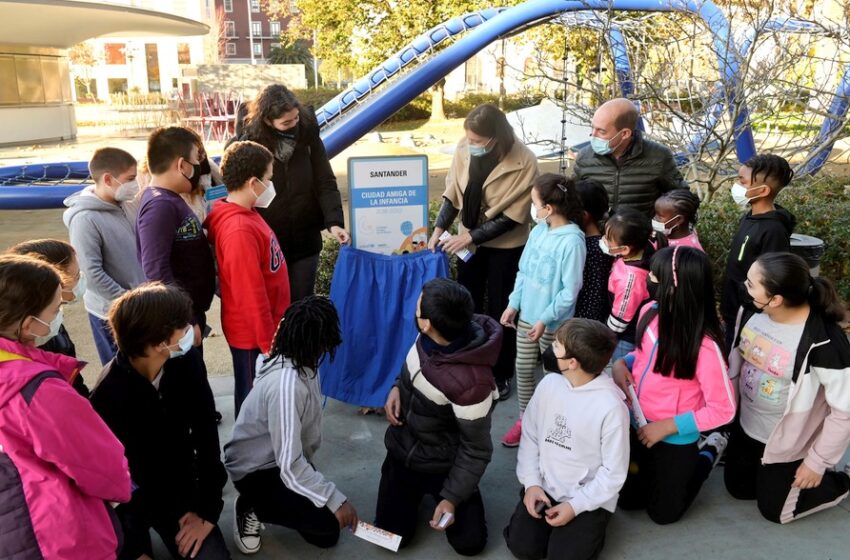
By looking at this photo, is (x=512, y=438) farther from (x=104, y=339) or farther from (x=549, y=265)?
(x=104, y=339)

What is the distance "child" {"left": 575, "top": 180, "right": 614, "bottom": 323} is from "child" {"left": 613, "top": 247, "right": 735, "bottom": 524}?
0.59 meters

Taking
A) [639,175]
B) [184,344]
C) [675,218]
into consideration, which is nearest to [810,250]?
[639,175]

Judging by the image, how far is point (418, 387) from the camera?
2975 millimetres

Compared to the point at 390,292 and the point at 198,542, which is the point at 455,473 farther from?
the point at 390,292

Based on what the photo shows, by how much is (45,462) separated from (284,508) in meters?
1.08

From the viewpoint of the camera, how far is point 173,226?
3217 mm

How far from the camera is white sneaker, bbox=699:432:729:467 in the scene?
11.2 feet

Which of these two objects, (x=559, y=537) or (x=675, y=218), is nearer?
(x=559, y=537)

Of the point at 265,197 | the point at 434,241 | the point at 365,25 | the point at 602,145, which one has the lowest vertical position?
the point at 434,241

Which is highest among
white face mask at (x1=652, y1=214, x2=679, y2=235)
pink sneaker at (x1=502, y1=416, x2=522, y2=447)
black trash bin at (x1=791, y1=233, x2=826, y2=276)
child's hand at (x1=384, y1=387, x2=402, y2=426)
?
white face mask at (x1=652, y1=214, x2=679, y2=235)

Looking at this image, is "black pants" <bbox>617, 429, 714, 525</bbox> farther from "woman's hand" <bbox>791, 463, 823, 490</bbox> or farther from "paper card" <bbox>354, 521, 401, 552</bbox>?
"paper card" <bbox>354, 521, 401, 552</bbox>

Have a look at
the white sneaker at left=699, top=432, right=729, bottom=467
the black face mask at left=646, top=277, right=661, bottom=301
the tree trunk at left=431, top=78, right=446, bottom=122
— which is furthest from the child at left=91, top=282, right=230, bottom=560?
the tree trunk at left=431, top=78, right=446, bottom=122

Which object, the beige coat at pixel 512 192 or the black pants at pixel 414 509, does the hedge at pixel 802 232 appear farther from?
the black pants at pixel 414 509

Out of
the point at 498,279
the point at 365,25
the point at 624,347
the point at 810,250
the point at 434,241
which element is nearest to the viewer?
the point at 624,347
